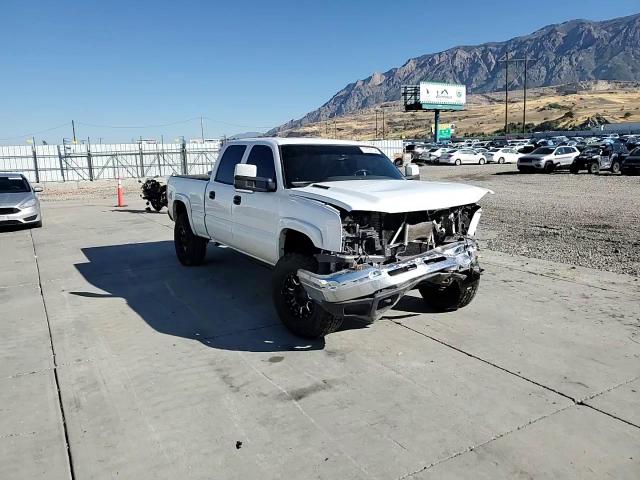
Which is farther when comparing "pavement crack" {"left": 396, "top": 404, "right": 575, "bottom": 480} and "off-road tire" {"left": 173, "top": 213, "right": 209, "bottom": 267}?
"off-road tire" {"left": 173, "top": 213, "right": 209, "bottom": 267}

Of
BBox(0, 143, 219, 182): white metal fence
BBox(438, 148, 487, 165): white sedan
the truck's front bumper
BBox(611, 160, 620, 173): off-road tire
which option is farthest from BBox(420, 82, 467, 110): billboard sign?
the truck's front bumper

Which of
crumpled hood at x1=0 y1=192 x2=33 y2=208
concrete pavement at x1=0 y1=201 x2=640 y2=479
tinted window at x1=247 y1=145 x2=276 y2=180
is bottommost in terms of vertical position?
concrete pavement at x1=0 y1=201 x2=640 y2=479

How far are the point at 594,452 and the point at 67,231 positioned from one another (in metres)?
12.2

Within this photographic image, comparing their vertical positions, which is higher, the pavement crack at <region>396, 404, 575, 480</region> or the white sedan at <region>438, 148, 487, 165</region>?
the white sedan at <region>438, 148, 487, 165</region>

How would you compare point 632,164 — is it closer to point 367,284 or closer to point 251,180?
point 251,180

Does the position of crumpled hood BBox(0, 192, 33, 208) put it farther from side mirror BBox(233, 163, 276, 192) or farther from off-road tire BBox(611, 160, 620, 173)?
off-road tire BBox(611, 160, 620, 173)

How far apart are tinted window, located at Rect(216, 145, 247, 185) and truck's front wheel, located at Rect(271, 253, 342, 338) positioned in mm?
2089

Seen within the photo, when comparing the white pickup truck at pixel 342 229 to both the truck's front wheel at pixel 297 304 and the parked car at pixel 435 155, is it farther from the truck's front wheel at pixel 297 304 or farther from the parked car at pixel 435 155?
the parked car at pixel 435 155

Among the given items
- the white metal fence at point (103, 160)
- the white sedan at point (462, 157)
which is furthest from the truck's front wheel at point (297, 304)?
the white sedan at point (462, 157)

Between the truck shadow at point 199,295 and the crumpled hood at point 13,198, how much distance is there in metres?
3.78

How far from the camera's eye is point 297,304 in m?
5.07

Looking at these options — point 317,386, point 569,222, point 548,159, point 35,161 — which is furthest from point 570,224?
point 35,161

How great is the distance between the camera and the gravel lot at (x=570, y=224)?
8539mm

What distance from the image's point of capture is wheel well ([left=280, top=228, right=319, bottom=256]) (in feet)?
17.4
